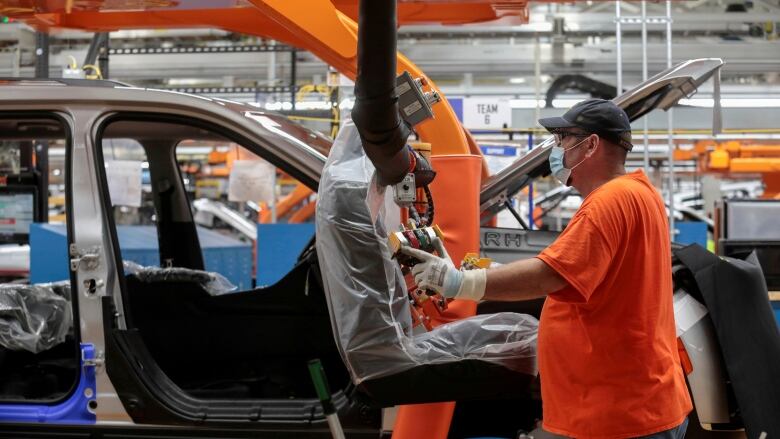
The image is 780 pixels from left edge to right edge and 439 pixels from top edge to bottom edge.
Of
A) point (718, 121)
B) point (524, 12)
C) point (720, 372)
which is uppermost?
point (524, 12)

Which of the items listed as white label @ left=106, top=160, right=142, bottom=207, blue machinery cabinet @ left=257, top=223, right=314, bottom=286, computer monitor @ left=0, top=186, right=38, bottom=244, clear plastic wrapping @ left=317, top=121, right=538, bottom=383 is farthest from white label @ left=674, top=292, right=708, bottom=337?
computer monitor @ left=0, top=186, right=38, bottom=244

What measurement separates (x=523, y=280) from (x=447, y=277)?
0.19m

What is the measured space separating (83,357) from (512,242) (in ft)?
5.35

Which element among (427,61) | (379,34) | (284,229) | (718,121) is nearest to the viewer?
(379,34)

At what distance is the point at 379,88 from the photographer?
2.19 m

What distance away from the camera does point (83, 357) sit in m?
2.98

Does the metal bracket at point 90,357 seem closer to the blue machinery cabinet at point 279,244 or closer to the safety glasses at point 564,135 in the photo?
the safety glasses at point 564,135

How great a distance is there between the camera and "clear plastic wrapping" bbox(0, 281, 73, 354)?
144 inches

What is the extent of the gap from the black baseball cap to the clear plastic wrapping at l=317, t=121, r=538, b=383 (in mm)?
598

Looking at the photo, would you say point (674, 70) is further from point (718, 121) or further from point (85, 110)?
point (85, 110)

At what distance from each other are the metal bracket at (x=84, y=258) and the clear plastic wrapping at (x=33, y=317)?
2.84ft

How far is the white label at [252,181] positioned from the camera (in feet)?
23.4

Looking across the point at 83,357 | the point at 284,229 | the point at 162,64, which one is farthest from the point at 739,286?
the point at 162,64

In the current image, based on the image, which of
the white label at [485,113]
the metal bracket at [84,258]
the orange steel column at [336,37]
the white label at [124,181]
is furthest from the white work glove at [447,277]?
the white label at [485,113]
